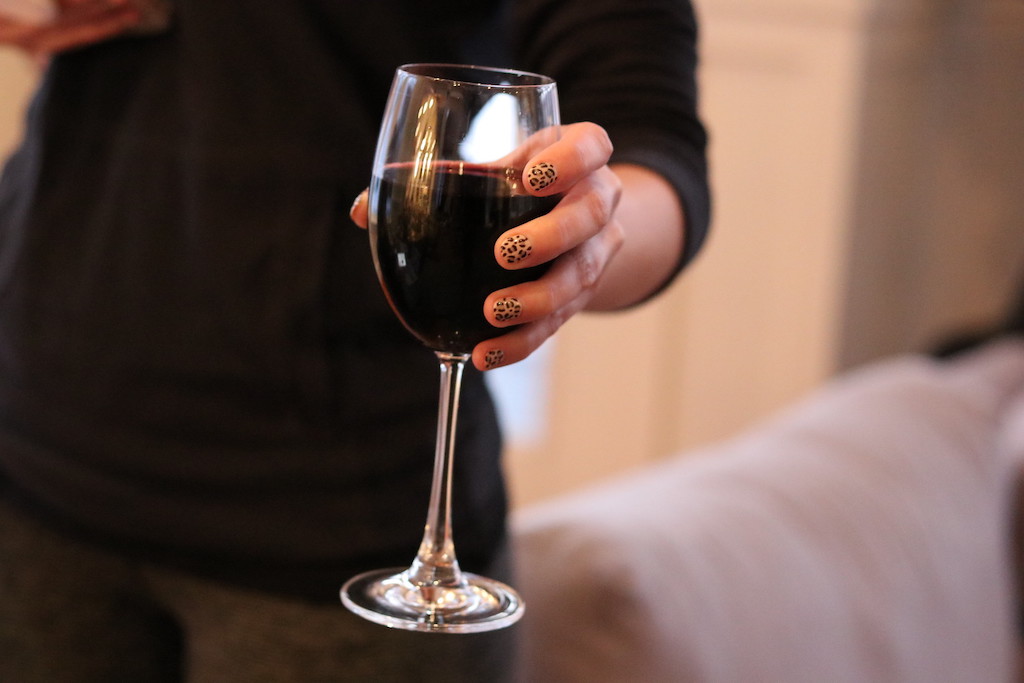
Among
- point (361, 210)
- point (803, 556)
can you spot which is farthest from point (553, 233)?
point (803, 556)

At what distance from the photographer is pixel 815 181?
280cm

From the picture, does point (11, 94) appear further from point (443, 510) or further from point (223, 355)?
point (443, 510)

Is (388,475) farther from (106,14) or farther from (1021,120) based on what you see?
(1021,120)

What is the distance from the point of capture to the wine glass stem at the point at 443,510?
537mm

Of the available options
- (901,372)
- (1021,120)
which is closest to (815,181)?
(1021,120)

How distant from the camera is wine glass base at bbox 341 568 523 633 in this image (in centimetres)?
51

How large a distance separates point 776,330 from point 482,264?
98.4 inches

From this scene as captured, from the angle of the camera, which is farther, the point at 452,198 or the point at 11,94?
the point at 11,94

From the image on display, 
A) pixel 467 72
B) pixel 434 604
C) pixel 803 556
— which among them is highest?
pixel 467 72

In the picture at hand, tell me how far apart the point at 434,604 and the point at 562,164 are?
8.5 inches

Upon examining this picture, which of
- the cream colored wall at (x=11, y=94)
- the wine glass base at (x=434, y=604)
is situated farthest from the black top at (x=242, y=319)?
the cream colored wall at (x=11, y=94)

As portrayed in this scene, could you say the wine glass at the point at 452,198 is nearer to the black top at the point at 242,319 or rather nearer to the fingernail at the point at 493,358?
the fingernail at the point at 493,358

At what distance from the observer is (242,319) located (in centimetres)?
77

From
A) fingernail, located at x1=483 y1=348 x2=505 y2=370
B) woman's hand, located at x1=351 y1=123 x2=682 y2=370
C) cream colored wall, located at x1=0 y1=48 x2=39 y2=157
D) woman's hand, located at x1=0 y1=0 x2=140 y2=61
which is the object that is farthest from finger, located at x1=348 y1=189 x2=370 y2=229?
cream colored wall, located at x1=0 y1=48 x2=39 y2=157
